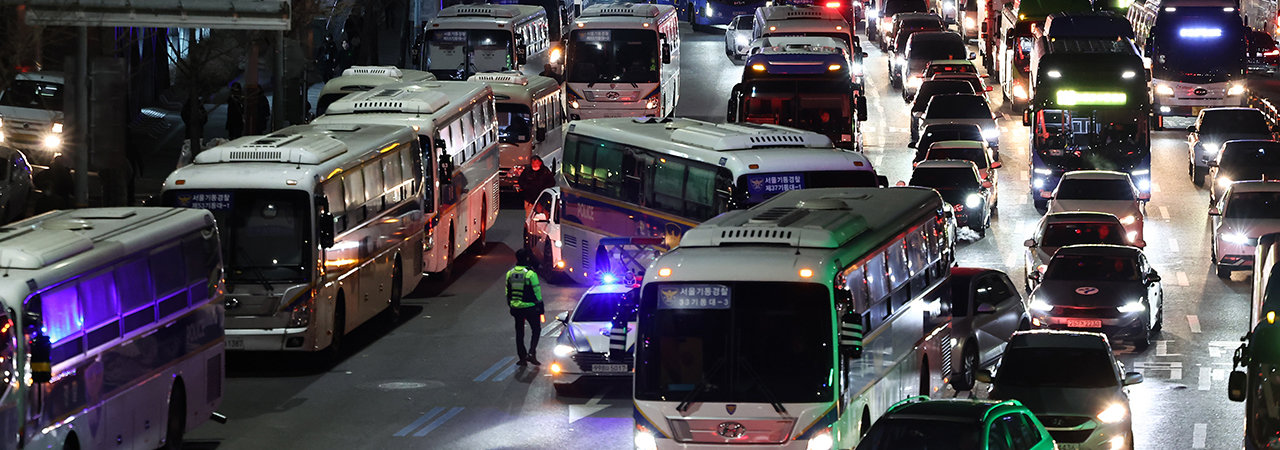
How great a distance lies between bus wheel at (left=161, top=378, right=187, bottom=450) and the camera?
20.4 metres

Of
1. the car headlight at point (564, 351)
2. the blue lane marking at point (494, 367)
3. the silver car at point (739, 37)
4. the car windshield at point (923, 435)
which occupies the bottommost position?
the silver car at point (739, 37)

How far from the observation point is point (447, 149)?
33.9 m

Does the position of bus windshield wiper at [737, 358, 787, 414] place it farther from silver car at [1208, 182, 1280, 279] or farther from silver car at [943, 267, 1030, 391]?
silver car at [1208, 182, 1280, 279]

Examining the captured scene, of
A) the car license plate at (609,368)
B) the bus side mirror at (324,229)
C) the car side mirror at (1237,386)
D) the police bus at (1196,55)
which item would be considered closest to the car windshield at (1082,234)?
the car license plate at (609,368)

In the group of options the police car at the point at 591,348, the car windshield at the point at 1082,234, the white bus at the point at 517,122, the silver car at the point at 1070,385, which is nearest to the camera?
the silver car at the point at 1070,385

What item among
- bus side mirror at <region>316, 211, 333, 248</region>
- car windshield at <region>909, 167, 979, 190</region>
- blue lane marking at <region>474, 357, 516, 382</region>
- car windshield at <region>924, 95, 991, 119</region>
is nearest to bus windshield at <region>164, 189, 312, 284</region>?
bus side mirror at <region>316, 211, 333, 248</region>

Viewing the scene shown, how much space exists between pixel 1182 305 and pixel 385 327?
12.2 m

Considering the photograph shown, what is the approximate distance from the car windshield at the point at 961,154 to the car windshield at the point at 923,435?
2611 cm

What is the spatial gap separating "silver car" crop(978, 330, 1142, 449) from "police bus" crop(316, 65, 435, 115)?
23236 mm

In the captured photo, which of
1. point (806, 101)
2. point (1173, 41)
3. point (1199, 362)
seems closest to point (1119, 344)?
point (1199, 362)

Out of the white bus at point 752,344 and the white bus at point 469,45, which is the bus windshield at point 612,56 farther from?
the white bus at point 752,344

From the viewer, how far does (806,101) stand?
40.5 meters

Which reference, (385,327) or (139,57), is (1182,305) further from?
(139,57)

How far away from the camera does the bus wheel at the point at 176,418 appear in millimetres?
20438
